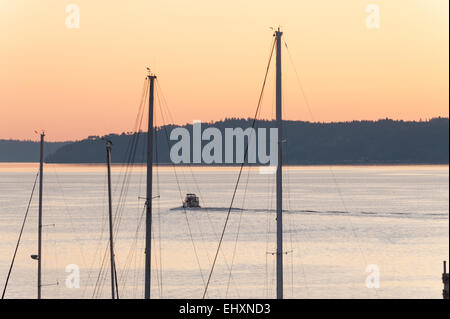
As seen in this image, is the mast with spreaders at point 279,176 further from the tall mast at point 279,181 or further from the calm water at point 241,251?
the calm water at point 241,251

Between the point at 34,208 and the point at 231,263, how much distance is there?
91.0 metres

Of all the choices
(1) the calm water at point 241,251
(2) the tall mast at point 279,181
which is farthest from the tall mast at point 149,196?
(1) the calm water at point 241,251

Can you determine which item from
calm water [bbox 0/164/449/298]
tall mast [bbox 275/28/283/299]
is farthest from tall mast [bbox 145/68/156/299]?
calm water [bbox 0/164/449/298]

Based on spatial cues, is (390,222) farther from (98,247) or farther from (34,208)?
(34,208)

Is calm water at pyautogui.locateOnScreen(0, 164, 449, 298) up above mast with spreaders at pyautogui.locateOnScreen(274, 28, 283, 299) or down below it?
below

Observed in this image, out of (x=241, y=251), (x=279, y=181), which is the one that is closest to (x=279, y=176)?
(x=279, y=181)

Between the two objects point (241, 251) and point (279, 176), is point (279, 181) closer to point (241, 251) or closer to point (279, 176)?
point (279, 176)

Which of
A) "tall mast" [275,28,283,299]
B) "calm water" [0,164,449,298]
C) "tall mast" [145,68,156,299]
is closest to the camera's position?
"tall mast" [275,28,283,299]

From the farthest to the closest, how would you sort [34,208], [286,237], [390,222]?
1. [34,208]
2. [390,222]
3. [286,237]

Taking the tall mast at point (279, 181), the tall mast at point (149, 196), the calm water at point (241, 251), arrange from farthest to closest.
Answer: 1. the calm water at point (241, 251)
2. the tall mast at point (149, 196)
3. the tall mast at point (279, 181)

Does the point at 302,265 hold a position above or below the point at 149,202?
below

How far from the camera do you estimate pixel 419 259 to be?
8469cm

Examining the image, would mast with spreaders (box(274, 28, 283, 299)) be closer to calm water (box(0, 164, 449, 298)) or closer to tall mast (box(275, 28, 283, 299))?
tall mast (box(275, 28, 283, 299))
